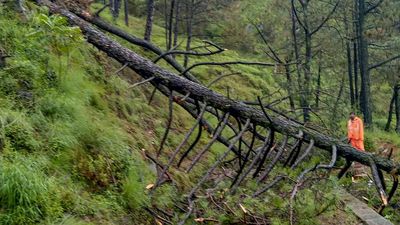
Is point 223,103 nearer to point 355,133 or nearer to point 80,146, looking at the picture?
point 80,146

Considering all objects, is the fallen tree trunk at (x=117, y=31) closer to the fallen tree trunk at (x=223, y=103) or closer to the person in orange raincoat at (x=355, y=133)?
the fallen tree trunk at (x=223, y=103)

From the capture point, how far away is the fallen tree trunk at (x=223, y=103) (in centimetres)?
645

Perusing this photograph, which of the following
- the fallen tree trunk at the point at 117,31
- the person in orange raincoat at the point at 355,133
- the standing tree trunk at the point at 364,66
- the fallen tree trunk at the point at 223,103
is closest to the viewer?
the fallen tree trunk at the point at 223,103

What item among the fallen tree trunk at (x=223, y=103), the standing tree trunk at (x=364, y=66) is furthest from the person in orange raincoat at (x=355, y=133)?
the standing tree trunk at (x=364, y=66)

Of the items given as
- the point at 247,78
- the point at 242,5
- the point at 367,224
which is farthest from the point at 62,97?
the point at 242,5

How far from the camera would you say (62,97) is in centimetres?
590

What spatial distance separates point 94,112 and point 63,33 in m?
1.24

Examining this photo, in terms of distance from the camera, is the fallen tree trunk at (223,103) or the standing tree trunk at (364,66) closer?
the fallen tree trunk at (223,103)

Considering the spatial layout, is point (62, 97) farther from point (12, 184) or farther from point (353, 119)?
point (353, 119)

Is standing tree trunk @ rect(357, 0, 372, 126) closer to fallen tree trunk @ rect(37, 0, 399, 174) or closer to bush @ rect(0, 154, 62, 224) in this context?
fallen tree trunk @ rect(37, 0, 399, 174)

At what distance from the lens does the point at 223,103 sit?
22.1 ft

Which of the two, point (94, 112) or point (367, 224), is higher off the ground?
point (94, 112)

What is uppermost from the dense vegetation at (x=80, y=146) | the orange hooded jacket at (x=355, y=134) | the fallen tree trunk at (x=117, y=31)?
the fallen tree trunk at (x=117, y=31)

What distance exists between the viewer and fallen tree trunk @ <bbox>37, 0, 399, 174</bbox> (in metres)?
6.45
